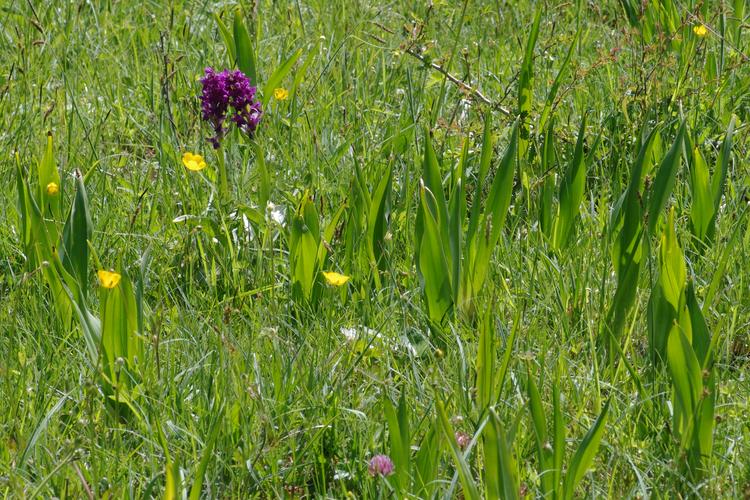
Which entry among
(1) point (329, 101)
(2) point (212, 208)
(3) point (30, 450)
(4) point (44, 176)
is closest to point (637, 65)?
(1) point (329, 101)

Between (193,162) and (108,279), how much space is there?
2.47 ft

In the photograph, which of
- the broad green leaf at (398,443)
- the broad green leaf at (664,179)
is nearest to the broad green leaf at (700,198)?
the broad green leaf at (664,179)

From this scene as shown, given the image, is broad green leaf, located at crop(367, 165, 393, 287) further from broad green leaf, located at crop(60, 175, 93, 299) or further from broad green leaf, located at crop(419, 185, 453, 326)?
broad green leaf, located at crop(60, 175, 93, 299)

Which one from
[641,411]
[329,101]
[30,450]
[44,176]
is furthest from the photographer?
[329,101]

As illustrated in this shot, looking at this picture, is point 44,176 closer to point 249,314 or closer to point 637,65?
point 249,314

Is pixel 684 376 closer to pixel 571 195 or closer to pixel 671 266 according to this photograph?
pixel 671 266

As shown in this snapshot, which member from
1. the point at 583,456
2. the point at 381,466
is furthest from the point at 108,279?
the point at 583,456

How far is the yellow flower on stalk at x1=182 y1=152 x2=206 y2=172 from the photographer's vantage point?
2477mm

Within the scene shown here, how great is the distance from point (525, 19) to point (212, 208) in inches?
74.1

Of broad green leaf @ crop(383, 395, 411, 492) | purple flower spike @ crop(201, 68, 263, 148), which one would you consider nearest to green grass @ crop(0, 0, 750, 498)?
broad green leaf @ crop(383, 395, 411, 492)

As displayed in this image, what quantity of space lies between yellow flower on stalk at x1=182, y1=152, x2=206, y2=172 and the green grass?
0.07 metres

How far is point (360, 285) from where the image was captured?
2.32 meters

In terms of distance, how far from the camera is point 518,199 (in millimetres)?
2607

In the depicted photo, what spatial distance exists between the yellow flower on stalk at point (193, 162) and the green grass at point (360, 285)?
7 centimetres
